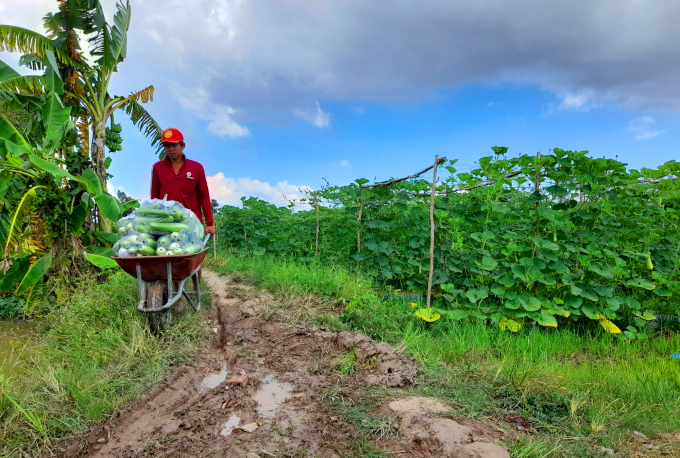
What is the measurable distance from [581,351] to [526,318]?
0.82m

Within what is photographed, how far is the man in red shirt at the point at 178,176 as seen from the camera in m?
5.24

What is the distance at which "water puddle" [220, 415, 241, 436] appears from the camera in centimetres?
277

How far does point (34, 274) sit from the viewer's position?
19.7 feet

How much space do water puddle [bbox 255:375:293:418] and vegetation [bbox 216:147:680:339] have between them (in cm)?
271

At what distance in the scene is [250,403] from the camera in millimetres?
3148

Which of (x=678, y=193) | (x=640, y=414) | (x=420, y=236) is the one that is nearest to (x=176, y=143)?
(x=420, y=236)

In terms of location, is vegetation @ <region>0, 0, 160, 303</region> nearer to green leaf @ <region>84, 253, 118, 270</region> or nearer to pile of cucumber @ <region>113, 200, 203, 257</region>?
green leaf @ <region>84, 253, 118, 270</region>

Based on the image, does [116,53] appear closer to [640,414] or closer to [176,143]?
[176,143]

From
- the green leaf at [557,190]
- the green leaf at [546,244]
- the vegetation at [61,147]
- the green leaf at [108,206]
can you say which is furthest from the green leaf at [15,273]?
the green leaf at [557,190]

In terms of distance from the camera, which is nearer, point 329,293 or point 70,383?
point 70,383

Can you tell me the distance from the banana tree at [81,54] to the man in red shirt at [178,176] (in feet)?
15.3

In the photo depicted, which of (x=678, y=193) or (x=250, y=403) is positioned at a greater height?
(x=678, y=193)

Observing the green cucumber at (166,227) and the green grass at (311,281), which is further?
the green grass at (311,281)

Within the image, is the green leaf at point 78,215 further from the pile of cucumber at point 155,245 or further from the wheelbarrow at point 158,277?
the wheelbarrow at point 158,277
